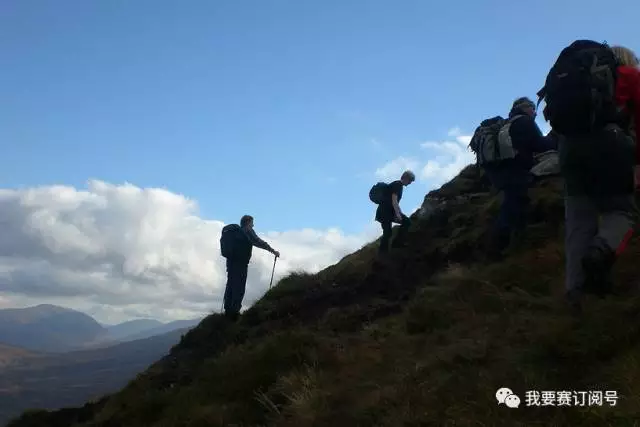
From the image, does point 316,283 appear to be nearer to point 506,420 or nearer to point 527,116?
point 527,116

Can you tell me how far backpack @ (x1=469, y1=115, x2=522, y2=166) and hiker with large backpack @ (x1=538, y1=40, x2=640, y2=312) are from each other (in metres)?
3.27

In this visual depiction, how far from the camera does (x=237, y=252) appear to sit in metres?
13.8

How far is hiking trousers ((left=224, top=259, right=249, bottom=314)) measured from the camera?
1388cm

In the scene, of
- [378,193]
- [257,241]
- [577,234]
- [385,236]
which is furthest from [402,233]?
[577,234]

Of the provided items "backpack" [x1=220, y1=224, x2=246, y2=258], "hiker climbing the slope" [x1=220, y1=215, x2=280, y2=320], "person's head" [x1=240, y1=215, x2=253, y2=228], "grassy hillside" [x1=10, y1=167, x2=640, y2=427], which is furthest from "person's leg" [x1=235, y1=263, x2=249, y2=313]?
"grassy hillside" [x1=10, y1=167, x2=640, y2=427]

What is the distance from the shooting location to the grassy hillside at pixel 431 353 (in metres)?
3.94

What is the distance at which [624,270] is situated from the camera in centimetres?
595

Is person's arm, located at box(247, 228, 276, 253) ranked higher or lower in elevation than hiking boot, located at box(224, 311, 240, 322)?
higher

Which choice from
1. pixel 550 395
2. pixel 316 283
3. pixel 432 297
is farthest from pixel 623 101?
pixel 316 283

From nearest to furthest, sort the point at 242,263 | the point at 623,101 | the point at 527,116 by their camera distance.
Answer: the point at 623,101 → the point at 527,116 → the point at 242,263

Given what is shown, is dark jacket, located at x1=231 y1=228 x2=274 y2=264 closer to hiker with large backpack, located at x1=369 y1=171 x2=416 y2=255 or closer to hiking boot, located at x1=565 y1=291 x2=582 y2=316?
hiker with large backpack, located at x1=369 y1=171 x2=416 y2=255

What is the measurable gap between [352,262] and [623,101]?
1000 centimetres

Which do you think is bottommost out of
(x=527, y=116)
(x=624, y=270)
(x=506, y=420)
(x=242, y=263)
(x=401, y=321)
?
(x=506, y=420)

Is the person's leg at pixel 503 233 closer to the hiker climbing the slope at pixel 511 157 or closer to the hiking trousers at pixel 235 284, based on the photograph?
the hiker climbing the slope at pixel 511 157
